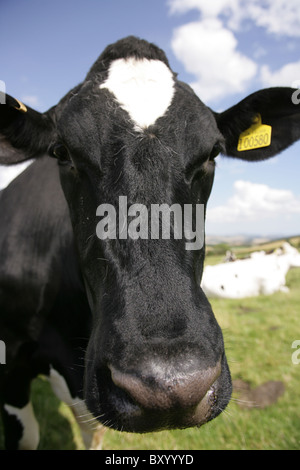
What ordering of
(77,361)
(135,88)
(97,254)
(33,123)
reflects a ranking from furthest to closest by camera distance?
(77,361), (33,123), (135,88), (97,254)

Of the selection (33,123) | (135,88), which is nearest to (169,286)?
(135,88)

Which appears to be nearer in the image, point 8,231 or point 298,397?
point 8,231

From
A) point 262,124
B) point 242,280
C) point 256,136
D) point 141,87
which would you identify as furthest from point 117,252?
point 242,280

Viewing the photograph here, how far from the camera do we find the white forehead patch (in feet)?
7.04

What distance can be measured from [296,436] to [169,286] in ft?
11.6

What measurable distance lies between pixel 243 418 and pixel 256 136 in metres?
3.44

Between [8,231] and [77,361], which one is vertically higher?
[8,231]

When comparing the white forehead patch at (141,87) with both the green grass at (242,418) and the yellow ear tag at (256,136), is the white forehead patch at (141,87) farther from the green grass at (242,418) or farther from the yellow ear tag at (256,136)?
the green grass at (242,418)

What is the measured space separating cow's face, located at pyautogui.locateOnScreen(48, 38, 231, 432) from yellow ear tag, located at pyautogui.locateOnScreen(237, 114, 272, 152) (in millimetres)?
768

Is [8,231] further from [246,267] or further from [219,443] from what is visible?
[246,267]

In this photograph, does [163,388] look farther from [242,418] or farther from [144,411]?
[242,418]

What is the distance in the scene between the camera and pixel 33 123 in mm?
2785

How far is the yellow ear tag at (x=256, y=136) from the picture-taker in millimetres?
3072

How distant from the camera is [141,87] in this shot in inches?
93.4
